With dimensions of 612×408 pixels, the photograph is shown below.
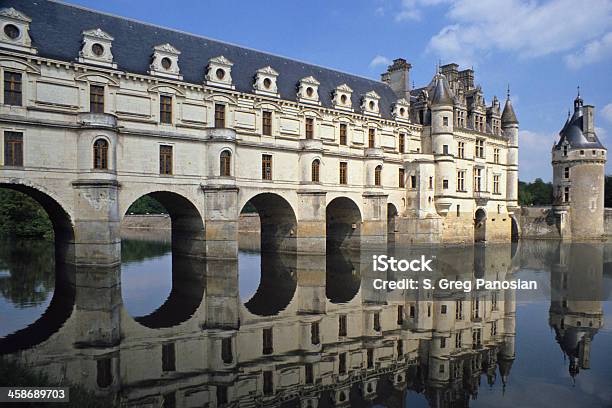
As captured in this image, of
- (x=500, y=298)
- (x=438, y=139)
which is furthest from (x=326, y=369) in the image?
(x=438, y=139)

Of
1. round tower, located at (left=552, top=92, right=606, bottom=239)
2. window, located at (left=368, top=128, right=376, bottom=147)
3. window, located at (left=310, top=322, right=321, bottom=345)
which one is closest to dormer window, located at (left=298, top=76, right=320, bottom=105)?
window, located at (left=368, top=128, right=376, bottom=147)

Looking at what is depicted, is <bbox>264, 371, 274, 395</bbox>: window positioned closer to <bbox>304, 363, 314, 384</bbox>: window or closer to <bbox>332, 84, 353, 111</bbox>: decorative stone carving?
<bbox>304, 363, 314, 384</bbox>: window

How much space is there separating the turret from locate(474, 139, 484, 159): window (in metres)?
5.02

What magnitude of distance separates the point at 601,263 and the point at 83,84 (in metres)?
32.1

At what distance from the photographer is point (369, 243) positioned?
103ft

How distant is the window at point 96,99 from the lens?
21.5 metres

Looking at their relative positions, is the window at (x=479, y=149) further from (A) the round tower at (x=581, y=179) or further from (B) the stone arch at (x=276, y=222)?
(B) the stone arch at (x=276, y=222)

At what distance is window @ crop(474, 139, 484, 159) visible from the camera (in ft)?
133

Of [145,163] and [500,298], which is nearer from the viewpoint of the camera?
[500,298]

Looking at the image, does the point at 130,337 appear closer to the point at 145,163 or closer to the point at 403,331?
the point at 403,331

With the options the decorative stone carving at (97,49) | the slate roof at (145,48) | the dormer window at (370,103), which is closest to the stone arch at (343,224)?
the dormer window at (370,103)

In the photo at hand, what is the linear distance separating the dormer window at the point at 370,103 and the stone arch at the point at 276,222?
10.2 meters

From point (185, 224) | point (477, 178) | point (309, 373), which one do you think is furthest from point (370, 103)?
point (309, 373)

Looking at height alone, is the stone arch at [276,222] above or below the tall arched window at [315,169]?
below
